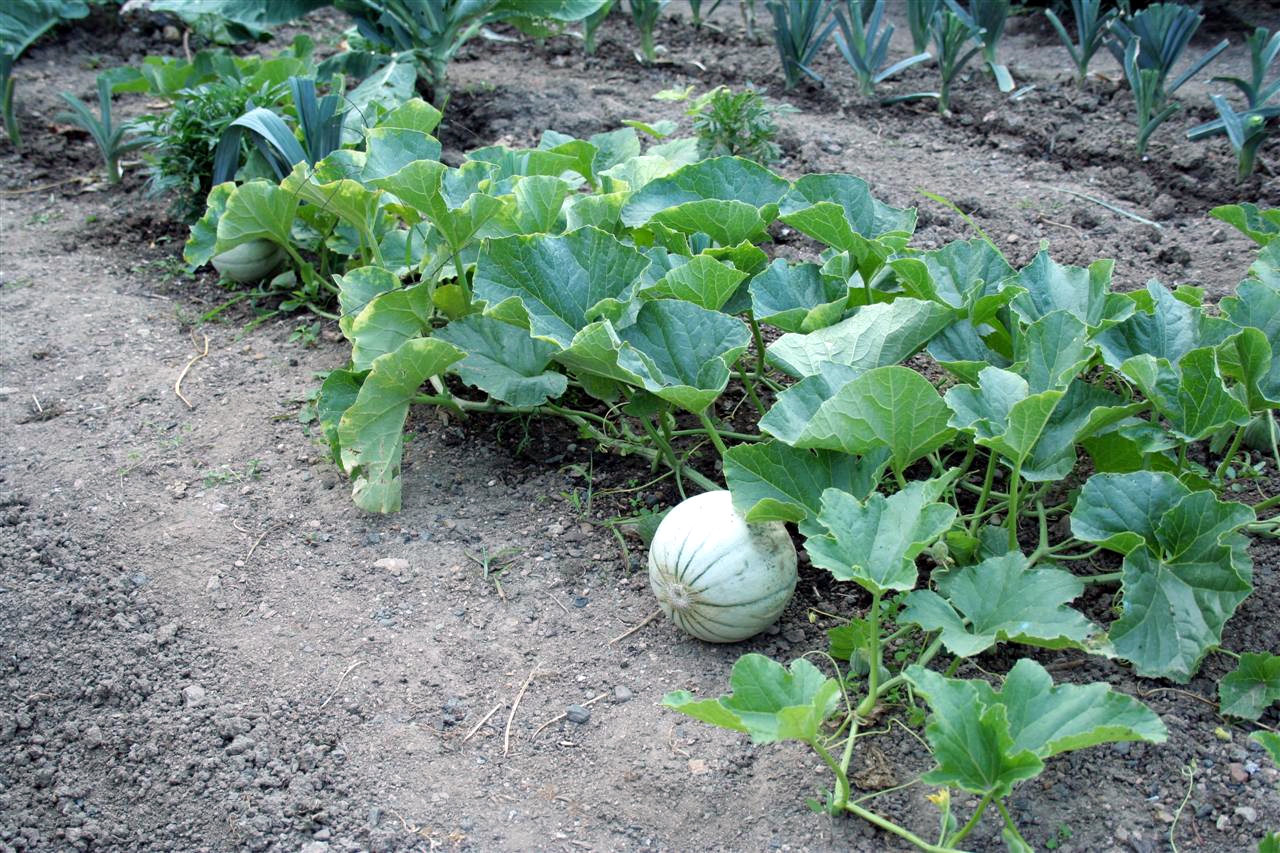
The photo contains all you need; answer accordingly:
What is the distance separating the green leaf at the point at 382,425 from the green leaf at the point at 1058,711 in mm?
1382

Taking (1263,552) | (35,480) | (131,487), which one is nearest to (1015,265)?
(1263,552)

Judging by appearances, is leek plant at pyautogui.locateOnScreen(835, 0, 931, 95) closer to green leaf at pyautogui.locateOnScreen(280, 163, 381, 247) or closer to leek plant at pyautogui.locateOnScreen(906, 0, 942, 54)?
leek plant at pyautogui.locateOnScreen(906, 0, 942, 54)

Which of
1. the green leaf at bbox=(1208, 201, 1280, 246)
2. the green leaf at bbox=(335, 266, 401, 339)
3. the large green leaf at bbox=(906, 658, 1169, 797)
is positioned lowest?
the green leaf at bbox=(335, 266, 401, 339)

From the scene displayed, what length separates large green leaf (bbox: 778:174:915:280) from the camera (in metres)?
2.50

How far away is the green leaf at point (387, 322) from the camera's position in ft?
8.75

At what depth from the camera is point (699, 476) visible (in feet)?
8.45

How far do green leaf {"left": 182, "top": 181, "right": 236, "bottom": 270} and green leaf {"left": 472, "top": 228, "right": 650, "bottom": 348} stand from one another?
4.16 ft

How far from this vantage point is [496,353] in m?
2.65

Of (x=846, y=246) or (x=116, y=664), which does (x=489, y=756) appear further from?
(x=846, y=246)

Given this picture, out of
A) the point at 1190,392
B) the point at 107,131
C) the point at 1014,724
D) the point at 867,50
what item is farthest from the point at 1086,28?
the point at 107,131

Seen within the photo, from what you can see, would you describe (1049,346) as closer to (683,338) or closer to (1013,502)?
(1013,502)

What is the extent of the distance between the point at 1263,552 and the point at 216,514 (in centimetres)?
234

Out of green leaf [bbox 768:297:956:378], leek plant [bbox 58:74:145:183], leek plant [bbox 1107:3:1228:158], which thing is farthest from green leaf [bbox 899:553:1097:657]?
leek plant [bbox 58:74:145:183]

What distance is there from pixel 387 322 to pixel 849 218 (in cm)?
114
